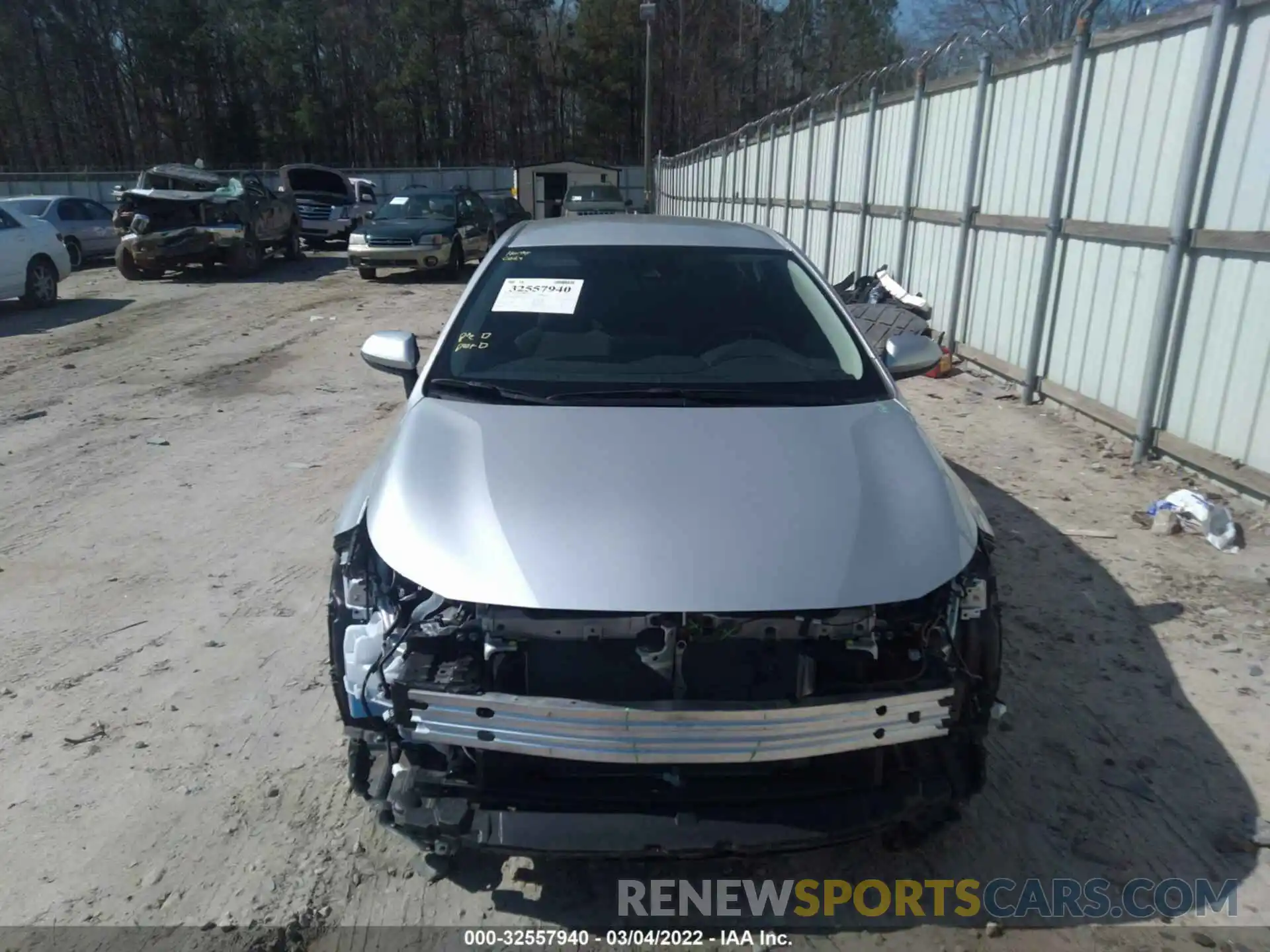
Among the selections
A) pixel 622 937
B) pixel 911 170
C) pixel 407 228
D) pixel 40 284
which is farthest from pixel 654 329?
pixel 407 228

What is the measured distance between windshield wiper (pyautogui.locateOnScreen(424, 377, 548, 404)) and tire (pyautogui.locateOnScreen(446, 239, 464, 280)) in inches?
594

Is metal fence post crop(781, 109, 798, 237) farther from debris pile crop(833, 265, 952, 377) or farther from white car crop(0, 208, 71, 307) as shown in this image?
white car crop(0, 208, 71, 307)

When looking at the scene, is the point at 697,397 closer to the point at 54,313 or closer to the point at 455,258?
the point at 54,313

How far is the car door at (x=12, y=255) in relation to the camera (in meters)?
12.6

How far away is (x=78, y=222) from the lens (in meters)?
19.0

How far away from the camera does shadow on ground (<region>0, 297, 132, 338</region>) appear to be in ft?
39.8

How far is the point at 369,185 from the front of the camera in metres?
27.0

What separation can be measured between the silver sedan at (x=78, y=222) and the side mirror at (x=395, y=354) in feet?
58.5

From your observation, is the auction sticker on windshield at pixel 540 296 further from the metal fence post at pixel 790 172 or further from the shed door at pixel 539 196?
the shed door at pixel 539 196

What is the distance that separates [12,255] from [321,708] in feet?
41.4

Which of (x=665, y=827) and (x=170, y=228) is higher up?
(x=170, y=228)

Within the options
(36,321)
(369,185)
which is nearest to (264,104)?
(369,185)

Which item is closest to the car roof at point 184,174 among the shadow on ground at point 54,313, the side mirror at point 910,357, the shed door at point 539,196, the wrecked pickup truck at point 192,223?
the wrecked pickup truck at point 192,223

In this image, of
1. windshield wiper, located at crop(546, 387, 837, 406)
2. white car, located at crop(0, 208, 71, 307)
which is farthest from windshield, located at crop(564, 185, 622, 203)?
windshield wiper, located at crop(546, 387, 837, 406)
